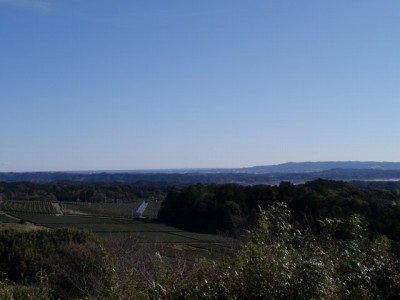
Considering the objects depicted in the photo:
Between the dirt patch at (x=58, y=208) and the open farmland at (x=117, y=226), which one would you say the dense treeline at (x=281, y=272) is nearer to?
the open farmland at (x=117, y=226)

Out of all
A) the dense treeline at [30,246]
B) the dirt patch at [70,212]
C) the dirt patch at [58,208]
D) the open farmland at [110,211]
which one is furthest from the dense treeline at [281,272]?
the dirt patch at [58,208]

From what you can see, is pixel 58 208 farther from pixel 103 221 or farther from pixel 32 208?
pixel 103 221

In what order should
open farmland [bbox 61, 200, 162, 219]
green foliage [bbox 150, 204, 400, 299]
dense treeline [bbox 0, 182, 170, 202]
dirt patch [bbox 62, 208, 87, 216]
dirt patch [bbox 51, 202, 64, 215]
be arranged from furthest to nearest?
dense treeline [bbox 0, 182, 170, 202] → dirt patch [bbox 51, 202, 64, 215] → dirt patch [bbox 62, 208, 87, 216] → open farmland [bbox 61, 200, 162, 219] → green foliage [bbox 150, 204, 400, 299]

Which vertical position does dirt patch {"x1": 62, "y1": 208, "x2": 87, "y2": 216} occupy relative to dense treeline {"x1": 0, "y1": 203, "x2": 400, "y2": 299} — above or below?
below

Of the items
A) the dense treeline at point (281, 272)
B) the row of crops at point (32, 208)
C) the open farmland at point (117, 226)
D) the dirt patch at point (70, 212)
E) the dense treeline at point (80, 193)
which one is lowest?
the open farmland at point (117, 226)

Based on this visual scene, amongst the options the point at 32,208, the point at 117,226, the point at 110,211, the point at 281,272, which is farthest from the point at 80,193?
the point at 281,272

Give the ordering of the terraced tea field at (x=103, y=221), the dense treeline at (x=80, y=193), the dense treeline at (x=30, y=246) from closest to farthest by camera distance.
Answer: the dense treeline at (x=30, y=246) < the terraced tea field at (x=103, y=221) < the dense treeline at (x=80, y=193)

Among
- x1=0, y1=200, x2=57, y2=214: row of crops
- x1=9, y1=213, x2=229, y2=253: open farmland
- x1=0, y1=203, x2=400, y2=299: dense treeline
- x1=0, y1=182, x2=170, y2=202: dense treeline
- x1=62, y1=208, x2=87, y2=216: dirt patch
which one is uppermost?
x1=0, y1=203, x2=400, y2=299: dense treeline

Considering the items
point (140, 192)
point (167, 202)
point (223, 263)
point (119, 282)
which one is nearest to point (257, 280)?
A: point (223, 263)

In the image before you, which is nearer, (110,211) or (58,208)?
(110,211)

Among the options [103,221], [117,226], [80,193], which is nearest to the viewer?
[117,226]

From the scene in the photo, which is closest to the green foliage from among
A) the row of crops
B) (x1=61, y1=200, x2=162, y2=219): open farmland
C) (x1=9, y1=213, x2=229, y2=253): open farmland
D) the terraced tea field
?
the terraced tea field

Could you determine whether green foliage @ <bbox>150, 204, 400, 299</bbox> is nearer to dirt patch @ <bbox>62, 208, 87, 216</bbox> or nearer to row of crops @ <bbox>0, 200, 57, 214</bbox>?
dirt patch @ <bbox>62, 208, 87, 216</bbox>

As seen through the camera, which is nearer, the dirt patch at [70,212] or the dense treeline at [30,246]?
the dense treeline at [30,246]
